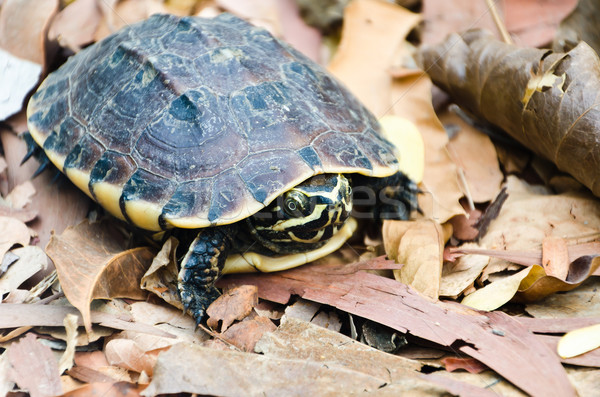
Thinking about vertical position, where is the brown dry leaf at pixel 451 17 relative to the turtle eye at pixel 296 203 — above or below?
above

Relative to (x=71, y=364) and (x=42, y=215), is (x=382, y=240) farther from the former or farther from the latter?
(x=42, y=215)

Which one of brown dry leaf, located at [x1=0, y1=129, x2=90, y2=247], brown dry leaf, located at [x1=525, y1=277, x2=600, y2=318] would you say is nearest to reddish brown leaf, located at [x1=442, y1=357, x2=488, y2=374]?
brown dry leaf, located at [x1=525, y1=277, x2=600, y2=318]

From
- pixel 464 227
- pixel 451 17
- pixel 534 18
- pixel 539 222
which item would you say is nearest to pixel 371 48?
pixel 451 17

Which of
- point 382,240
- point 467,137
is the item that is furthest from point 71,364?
point 467,137

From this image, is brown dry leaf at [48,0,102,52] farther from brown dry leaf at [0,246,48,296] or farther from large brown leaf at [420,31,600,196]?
large brown leaf at [420,31,600,196]

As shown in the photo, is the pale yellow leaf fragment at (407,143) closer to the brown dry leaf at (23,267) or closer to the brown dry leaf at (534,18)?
the brown dry leaf at (534,18)

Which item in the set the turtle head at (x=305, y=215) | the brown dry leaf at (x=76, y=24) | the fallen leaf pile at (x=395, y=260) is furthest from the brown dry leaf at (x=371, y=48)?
the brown dry leaf at (x=76, y=24)

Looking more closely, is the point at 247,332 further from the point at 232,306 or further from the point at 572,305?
the point at 572,305
